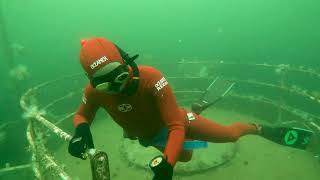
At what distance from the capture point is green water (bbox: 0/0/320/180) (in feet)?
54.7

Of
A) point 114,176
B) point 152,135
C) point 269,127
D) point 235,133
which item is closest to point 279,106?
point 269,127

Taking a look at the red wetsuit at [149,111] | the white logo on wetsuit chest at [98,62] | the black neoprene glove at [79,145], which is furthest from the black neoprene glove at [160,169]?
the white logo on wetsuit chest at [98,62]

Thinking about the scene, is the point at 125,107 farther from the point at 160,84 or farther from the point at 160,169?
the point at 160,169

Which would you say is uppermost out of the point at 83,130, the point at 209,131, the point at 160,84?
the point at 160,84

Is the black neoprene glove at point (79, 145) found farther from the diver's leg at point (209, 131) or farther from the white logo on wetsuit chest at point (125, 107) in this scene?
the diver's leg at point (209, 131)

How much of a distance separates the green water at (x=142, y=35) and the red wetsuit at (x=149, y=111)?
3480 mm

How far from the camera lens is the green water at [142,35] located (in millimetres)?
16688

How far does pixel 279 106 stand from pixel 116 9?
148 m

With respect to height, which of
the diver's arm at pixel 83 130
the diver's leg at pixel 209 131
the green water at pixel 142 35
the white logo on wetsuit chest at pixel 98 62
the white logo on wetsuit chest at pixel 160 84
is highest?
the white logo on wetsuit chest at pixel 98 62

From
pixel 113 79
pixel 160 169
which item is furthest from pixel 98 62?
pixel 160 169

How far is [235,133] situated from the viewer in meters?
5.15

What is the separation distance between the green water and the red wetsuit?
348 centimetres

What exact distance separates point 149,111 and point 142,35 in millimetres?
54828

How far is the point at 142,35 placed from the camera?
57.6m
